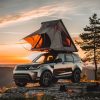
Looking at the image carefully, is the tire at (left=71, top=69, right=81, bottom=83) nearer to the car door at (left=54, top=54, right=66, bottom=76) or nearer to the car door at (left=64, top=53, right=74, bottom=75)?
the car door at (left=64, top=53, right=74, bottom=75)

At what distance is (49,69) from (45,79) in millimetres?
796

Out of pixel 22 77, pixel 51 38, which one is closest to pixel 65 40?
pixel 51 38

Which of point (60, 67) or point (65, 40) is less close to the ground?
point (65, 40)

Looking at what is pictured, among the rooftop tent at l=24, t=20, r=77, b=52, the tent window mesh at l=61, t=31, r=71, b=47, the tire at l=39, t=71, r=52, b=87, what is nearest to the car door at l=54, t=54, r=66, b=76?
the tire at l=39, t=71, r=52, b=87

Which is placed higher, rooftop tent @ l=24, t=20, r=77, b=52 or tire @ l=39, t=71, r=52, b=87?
rooftop tent @ l=24, t=20, r=77, b=52

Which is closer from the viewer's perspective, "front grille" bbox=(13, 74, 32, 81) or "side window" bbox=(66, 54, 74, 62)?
"front grille" bbox=(13, 74, 32, 81)

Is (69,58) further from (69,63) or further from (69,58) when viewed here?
(69,63)

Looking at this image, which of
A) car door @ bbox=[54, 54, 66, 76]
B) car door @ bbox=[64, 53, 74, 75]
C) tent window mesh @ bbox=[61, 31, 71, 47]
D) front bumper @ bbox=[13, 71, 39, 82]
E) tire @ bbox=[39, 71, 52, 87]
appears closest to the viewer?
front bumper @ bbox=[13, 71, 39, 82]

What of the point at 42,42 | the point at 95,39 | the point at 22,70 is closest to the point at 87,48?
A: the point at 95,39

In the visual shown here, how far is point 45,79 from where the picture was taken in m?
24.9

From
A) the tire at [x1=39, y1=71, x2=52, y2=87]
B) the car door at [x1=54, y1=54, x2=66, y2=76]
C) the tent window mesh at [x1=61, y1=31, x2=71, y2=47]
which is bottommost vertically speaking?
the tire at [x1=39, y1=71, x2=52, y2=87]

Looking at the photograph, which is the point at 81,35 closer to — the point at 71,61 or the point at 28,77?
the point at 71,61

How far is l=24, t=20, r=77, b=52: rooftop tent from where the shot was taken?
94.2 feet

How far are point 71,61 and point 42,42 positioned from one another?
329 cm
